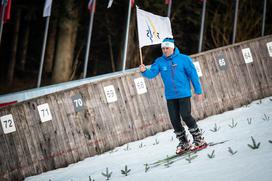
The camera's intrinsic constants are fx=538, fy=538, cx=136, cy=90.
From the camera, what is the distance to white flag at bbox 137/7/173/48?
10.9 meters

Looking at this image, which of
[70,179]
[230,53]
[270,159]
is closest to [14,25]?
[230,53]

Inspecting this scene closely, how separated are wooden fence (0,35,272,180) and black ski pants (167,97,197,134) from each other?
3.69 metres

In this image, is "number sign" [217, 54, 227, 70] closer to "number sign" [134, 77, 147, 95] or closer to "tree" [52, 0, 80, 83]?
"number sign" [134, 77, 147, 95]

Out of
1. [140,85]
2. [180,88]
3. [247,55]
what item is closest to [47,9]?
[140,85]

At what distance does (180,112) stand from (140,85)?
4.60 meters

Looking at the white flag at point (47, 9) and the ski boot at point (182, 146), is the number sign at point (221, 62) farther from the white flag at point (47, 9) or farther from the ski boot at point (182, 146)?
the ski boot at point (182, 146)

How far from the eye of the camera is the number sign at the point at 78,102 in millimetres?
12289

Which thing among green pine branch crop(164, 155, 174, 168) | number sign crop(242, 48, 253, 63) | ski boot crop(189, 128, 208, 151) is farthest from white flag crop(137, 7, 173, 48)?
number sign crop(242, 48, 253, 63)

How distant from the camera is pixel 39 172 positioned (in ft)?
37.7

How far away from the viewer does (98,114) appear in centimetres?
1263

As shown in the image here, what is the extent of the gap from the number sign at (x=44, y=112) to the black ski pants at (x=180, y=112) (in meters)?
3.69

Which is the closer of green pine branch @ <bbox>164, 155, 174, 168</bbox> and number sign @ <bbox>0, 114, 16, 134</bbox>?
green pine branch @ <bbox>164, 155, 174, 168</bbox>

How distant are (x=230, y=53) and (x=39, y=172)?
6.81 metres

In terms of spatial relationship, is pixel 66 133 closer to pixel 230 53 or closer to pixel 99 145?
pixel 99 145
